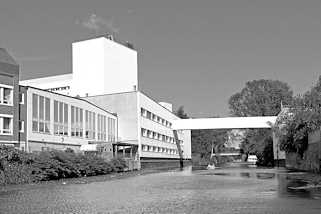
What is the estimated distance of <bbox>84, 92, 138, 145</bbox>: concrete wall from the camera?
7250 centimetres

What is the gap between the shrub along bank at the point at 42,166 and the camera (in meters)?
32.0

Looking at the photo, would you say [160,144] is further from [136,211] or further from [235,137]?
[136,211]

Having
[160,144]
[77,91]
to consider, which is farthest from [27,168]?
[77,91]

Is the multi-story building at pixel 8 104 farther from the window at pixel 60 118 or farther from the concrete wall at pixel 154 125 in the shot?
the concrete wall at pixel 154 125

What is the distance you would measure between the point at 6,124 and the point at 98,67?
41.7 meters

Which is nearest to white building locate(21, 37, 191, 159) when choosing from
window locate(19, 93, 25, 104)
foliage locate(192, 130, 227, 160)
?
window locate(19, 93, 25, 104)

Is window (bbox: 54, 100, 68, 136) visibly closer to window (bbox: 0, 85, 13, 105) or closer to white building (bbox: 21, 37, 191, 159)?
window (bbox: 0, 85, 13, 105)

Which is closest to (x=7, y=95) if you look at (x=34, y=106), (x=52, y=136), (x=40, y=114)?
(x=34, y=106)

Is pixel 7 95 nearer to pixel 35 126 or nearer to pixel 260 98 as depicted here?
pixel 35 126

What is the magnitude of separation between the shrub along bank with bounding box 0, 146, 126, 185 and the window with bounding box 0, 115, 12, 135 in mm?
9002

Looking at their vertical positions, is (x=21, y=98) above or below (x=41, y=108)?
above

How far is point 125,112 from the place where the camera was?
7394 cm

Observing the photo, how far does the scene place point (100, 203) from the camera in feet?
56.0

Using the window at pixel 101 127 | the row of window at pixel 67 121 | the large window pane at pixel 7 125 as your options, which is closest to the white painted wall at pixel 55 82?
the window at pixel 101 127
